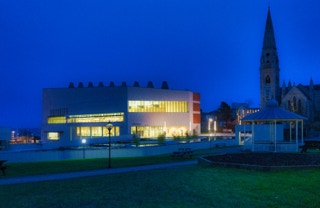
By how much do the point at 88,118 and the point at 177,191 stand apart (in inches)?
2680

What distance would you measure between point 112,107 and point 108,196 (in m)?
63.1

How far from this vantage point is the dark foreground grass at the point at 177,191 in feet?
34.9

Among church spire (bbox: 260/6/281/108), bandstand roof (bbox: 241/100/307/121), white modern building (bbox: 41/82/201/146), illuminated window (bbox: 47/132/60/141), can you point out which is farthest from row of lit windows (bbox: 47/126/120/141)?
church spire (bbox: 260/6/281/108)

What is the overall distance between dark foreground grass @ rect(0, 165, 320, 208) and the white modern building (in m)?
54.7

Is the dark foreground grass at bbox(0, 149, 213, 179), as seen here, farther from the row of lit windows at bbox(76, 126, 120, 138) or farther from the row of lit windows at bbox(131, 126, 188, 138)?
the row of lit windows at bbox(76, 126, 120, 138)

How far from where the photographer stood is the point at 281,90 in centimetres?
10025

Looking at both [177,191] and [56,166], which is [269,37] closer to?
[56,166]

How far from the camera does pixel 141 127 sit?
2908 inches

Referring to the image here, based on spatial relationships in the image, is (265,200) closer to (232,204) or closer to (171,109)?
(232,204)

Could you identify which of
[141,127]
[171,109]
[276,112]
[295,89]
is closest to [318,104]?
[295,89]

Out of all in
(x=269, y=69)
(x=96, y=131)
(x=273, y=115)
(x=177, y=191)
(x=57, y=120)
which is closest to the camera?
(x=177, y=191)

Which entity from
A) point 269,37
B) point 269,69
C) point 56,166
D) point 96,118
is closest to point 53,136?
point 96,118

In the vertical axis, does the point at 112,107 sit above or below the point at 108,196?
above

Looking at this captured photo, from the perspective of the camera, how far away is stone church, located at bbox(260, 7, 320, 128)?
88.9 meters
